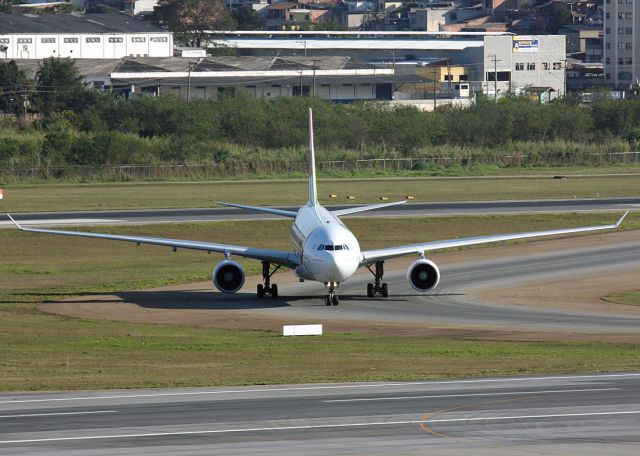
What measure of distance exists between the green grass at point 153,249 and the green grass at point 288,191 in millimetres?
17267

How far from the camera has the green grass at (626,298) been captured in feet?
190

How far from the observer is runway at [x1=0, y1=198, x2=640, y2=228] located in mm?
94188

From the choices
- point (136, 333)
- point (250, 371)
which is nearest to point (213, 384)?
point (250, 371)

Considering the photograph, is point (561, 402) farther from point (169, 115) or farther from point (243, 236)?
point (169, 115)

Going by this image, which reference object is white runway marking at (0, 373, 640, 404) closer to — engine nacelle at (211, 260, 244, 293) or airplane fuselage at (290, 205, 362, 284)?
airplane fuselage at (290, 205, 362, 284)

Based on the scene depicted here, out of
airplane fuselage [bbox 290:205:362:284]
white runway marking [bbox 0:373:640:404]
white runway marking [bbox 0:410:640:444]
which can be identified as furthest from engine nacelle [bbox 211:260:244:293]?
white runway marking [bbox 0:410:640:444]

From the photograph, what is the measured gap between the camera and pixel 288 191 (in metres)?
119

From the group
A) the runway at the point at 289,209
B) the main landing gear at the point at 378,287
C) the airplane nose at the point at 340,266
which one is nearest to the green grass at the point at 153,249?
the runway at the point at 289,209

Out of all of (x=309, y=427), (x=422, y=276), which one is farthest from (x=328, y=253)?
(x=309, y=427)

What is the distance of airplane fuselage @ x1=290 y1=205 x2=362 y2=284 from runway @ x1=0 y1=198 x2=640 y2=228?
1486 inches

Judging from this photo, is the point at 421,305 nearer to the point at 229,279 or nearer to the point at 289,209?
the point at 229,279

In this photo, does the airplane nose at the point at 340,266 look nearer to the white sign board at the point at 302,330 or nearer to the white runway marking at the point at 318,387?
the white sign board at the point at 302,330

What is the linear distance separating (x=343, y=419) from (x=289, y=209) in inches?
2749

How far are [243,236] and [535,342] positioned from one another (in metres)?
40.7
